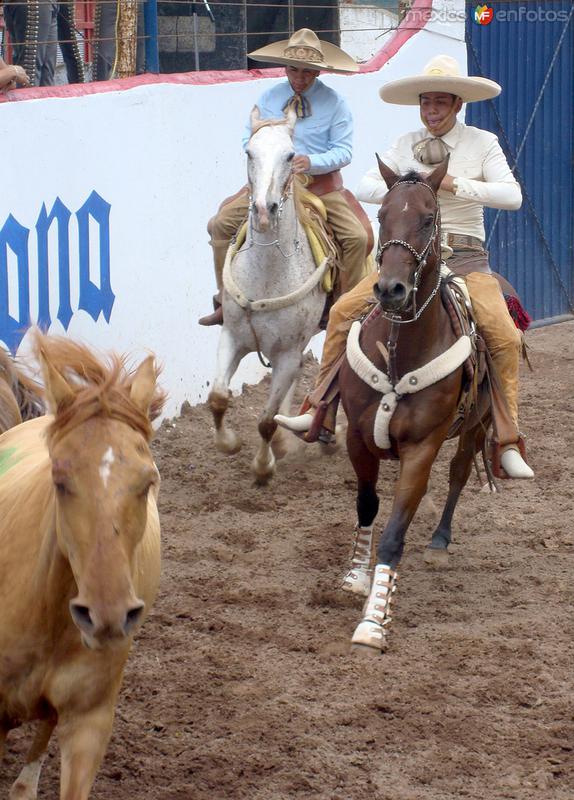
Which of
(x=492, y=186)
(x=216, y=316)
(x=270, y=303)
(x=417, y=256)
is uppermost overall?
(x=492, y=186)

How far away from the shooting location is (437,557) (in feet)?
21.1

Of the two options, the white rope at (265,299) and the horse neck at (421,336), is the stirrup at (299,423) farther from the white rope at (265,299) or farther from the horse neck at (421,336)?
the white rope at (265,299)

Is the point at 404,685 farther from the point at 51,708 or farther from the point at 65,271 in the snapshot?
the point at 65,271

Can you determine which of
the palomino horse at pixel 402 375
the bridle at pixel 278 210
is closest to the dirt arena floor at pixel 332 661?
the palomino horse at pixel 402 375

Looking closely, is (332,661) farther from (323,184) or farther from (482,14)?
(482,14)

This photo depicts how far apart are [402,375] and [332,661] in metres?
1.29

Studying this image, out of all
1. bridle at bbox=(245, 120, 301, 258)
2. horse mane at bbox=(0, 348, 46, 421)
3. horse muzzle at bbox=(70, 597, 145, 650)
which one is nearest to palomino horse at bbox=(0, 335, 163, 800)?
horse muzzle at bbox=(70, 597, 145, 650)

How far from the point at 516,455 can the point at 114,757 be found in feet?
8.36

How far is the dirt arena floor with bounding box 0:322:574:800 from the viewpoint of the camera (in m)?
4.10

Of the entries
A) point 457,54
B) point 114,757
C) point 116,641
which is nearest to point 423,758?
point 114,757

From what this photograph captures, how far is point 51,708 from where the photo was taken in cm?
341

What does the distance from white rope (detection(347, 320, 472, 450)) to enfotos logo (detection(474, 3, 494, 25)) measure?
294 inches

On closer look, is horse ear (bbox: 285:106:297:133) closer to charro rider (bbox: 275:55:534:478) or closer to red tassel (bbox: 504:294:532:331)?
charro rider (bbox: 275:55:534:478)

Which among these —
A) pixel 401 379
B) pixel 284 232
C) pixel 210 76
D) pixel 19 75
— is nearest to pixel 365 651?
pixel 401 379
